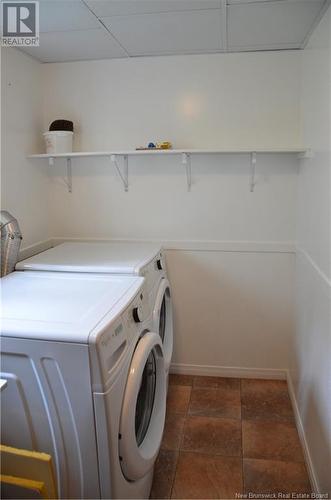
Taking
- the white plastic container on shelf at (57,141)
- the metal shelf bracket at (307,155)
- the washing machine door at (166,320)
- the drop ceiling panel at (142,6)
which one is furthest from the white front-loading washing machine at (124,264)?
the drop ceiling panel at (142,6)

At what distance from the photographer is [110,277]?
1704 mm

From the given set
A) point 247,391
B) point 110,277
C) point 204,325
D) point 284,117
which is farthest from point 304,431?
point 284,117

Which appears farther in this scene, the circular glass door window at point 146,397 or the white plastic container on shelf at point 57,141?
the white plastic container on shelf at point 57,141

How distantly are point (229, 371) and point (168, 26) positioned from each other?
217 cm

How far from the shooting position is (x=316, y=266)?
1720 millimetres

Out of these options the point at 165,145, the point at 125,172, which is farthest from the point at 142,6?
the point at 125,172

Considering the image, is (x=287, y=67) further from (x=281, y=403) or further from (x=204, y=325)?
(x=281, y=403)

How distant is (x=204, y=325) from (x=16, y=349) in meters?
1.63

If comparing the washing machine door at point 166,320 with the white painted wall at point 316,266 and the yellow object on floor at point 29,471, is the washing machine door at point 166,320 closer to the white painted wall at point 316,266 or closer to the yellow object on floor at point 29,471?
the white painted wall at point 316,266

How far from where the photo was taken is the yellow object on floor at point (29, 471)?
1.09m

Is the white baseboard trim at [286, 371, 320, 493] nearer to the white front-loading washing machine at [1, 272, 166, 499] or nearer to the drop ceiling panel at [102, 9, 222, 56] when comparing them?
the white front-loading washing machine at [1, 272, 166, 499]

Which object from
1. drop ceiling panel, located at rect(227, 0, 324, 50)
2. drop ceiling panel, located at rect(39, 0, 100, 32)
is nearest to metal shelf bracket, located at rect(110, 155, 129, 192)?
drop ceiling panel, located at rect(39, 0, 100, 32)

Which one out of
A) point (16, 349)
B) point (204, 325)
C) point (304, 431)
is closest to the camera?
point (16, 349)

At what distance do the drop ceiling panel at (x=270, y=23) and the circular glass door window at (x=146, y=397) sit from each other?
5.32ft
